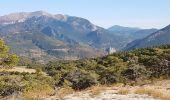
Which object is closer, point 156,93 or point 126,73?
point 156,93

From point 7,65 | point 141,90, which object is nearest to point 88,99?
point 141,90

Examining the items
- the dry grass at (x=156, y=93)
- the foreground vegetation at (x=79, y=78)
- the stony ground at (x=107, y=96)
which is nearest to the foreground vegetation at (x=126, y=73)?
the foreground vegetation at (x=79, y=78)

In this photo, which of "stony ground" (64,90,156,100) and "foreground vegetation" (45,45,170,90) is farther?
"foreground vegetation" (45,45,170,90)

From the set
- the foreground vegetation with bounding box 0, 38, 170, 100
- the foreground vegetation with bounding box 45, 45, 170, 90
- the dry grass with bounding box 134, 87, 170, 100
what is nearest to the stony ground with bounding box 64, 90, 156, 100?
the dry grass with bounding box 134, 87, 170, 100

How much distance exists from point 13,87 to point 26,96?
10.4 meters

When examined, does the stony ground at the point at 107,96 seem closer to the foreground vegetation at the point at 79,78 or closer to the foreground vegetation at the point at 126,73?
the foreground vegetation at the point at 79,78

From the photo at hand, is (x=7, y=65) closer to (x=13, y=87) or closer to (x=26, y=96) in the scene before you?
(x=13, y=87)

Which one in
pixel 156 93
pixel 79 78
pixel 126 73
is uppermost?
pixel 156 93

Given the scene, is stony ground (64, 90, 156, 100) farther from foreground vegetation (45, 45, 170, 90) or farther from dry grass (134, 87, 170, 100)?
foreground vegetation (45, 45, 170, 90)

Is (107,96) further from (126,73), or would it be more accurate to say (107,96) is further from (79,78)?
(79,78)

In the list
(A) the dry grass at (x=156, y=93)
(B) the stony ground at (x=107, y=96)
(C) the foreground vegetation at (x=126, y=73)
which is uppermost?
(A) the dry grass at (x=156, y=93)

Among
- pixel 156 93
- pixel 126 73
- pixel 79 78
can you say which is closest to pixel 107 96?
pixel 156 93

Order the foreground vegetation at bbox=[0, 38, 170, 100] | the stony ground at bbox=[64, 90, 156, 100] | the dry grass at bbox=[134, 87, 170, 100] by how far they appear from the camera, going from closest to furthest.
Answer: the dry grass at bbox=[134, 87, 170, 100] → the stony ground at bbox=[64, 90, 156, 100] → the foreground vegetation at bbox=[0, 38, 170, 100]

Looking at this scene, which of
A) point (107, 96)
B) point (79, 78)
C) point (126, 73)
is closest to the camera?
point (107, 96)
